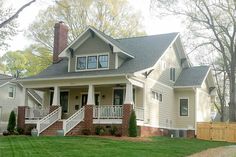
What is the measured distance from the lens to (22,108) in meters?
28.5

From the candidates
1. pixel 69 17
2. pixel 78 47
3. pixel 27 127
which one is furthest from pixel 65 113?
pixel 69 17

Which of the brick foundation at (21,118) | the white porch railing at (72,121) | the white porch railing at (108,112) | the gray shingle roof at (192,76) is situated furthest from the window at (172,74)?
the brick foundation at (21,118)

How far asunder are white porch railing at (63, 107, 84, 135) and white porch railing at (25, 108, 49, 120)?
357cm

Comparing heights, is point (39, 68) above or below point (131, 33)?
below

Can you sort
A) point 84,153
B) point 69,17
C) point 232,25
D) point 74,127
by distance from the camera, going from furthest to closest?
1. point 69,17
2. point 232,25
3. point 74,127
4. point 84,153

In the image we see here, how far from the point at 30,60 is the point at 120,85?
80.0ft

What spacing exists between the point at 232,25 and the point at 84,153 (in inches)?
877

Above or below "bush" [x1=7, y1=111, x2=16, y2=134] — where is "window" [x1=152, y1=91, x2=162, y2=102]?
above

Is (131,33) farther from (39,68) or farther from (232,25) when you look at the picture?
(232,25)

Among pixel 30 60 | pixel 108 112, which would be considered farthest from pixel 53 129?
pixel 30 60

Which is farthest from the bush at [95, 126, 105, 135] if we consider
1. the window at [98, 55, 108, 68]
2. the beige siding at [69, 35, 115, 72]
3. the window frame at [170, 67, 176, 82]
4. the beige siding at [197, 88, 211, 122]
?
the beige siding at [197, 88, 211, 122]

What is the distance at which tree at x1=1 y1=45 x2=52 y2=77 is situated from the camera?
151ft

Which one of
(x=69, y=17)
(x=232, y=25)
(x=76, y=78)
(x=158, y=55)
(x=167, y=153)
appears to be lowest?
(x=167, y=153)

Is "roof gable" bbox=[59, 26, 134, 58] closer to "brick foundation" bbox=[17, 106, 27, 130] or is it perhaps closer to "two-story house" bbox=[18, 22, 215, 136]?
"two-story house" bbox=[18, 22, 215, 136]
